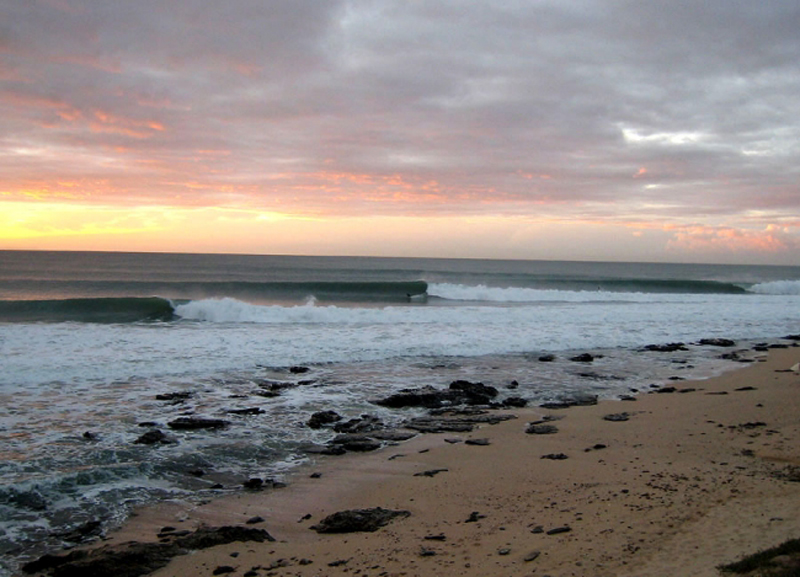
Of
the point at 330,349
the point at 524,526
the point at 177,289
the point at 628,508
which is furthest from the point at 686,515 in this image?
the point at 177,289

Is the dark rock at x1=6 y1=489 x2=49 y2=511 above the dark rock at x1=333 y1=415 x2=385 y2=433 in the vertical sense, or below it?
below

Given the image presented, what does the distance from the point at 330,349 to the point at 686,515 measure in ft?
36.9

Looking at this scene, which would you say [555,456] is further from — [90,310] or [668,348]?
[90,310]

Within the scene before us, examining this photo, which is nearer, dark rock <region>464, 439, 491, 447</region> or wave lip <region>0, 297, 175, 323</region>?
dark rock <region>464, 439, 491, 447</region>

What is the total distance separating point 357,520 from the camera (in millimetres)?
5125

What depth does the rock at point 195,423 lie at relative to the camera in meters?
8.27

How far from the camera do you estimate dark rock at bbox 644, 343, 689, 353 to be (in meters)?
16.0

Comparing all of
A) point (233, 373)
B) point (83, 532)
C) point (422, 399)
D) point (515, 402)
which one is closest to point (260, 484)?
point (83, 532)

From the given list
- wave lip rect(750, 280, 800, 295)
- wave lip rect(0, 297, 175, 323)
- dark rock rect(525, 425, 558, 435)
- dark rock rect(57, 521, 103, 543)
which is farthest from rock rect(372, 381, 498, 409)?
wave lip rect(750, 280, 800, 295)

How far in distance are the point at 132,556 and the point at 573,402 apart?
24.3 ft

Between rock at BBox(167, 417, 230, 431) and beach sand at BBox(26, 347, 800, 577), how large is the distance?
7.06 ft

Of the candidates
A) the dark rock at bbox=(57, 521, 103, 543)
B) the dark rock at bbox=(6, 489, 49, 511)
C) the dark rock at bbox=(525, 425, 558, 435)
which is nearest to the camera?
the dark rock at bbox=(57, 521, 103, 543)

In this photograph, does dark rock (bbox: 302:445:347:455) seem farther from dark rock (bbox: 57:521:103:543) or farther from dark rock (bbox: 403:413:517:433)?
dark rock (bbox: 57:521:103:543)

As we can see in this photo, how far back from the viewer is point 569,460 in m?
6.70
